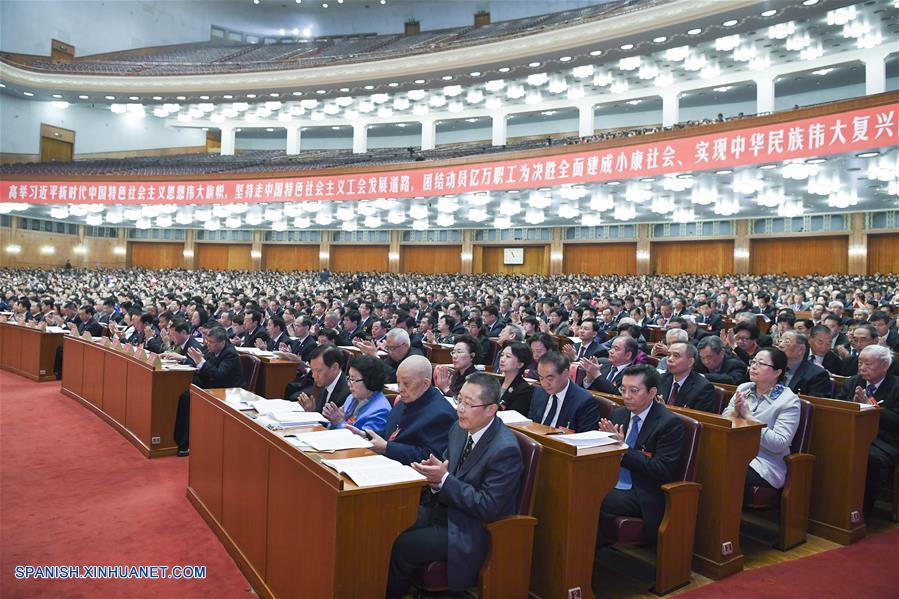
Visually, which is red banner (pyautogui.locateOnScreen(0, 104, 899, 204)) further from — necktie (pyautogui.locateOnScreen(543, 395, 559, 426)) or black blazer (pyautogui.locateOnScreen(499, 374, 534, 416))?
necktie (pyautogui.locateOnScreen(543, 395, 559, 426))

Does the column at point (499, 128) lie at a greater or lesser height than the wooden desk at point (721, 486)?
greater

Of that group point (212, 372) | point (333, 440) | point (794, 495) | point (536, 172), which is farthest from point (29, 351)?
point (536, 172)

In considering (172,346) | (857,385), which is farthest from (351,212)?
(857,385)

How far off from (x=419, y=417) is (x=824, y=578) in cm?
225

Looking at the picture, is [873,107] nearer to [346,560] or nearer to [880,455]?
[880,455]

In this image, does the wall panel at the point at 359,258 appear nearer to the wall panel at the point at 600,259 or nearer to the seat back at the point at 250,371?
the wall panel at the point at 600,259

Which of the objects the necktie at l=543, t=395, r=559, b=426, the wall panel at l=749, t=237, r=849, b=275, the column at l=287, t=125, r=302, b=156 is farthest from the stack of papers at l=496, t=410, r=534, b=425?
the column at l=287, t=125, r=302, b=156

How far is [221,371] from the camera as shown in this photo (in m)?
5.02

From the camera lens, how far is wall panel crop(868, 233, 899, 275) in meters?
18.3

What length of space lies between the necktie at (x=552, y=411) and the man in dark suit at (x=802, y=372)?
1904 mm

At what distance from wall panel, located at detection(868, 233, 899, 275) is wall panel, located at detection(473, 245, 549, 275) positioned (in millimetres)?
11426

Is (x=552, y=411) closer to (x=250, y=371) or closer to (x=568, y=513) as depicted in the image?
(x=568, y=513)

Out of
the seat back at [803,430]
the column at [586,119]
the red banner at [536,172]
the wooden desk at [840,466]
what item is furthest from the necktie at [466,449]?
the column at [586,119]

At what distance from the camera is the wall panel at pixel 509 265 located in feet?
Result: 85.6
